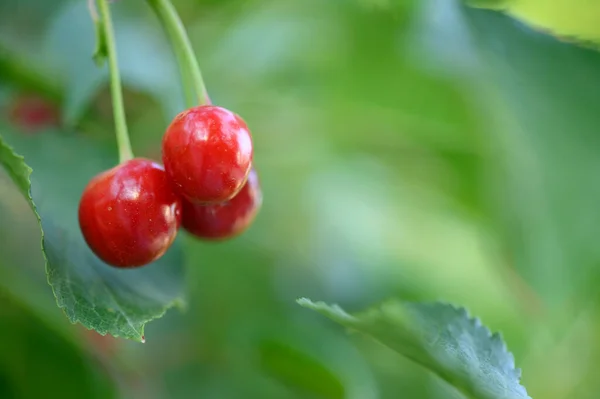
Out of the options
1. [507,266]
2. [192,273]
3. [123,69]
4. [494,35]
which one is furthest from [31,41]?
[507,266]

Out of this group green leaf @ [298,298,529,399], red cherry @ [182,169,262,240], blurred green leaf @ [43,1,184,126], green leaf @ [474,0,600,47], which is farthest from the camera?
green leaf @ [474,0,600,47]

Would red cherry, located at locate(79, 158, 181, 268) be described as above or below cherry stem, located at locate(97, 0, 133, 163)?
below

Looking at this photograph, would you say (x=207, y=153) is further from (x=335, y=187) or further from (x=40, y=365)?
(x=335, y=187)

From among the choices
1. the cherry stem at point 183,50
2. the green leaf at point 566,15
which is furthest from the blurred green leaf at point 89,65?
the green leaf at point 566,15

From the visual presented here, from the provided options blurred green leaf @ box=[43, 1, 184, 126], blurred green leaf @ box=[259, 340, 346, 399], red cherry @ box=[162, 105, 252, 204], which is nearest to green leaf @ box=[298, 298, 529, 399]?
red cherry @ box=[162, 105, 252, 204]

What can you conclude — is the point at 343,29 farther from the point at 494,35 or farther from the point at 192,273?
the point at 192,273

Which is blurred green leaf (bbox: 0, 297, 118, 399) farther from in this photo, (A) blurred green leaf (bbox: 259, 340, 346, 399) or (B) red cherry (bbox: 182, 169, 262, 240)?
(B) red cherry (bbox: 182, 169, 262, 240)
